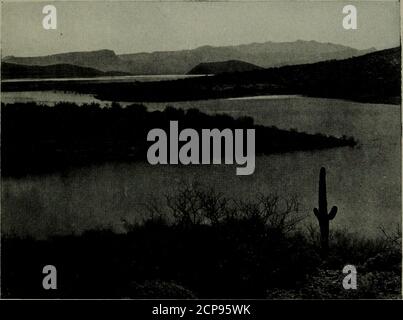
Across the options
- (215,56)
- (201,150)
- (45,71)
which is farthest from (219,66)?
(45,71)

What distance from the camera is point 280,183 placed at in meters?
3.09

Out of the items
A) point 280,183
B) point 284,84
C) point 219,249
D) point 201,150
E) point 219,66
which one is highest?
point 219,66

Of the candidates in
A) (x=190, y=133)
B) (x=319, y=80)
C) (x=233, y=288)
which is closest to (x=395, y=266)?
(x=233, y=288)

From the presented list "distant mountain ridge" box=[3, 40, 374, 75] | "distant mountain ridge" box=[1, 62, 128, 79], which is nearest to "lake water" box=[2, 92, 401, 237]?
"distant mountain ridge" box=[3, 40, 374, 75]

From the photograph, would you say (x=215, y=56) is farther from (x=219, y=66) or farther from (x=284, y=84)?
(x=284, y=84)

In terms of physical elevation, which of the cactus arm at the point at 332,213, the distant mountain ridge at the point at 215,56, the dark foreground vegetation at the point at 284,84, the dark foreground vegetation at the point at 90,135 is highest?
the distant mountain ridge at the point at 215,56

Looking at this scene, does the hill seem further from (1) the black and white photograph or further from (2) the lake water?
(2) the lake water

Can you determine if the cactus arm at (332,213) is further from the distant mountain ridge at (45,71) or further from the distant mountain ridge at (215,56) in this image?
the distant mountain ridge at (45,71)

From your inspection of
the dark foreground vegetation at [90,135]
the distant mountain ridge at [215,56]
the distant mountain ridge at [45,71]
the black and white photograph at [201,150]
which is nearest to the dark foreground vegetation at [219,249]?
the black and white photograph at [201,150]

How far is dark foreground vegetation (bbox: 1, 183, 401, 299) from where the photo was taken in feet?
10.1

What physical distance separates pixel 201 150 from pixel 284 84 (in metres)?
0.59

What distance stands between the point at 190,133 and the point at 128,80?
458mm

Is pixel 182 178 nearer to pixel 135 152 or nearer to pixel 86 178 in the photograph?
pixel 135 152

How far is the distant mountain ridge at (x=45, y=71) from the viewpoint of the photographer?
3135 mm
